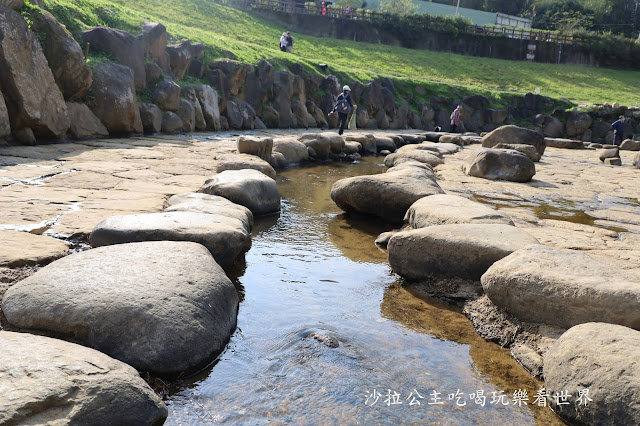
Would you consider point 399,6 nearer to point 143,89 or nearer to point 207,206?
point 143,89

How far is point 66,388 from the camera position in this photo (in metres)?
2.01

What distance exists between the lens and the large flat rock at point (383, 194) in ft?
19.5

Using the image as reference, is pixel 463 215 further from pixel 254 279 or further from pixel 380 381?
pixel 380 381

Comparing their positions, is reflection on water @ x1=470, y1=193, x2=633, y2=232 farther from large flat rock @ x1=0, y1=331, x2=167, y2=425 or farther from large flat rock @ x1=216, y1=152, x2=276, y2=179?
large flat rock @ x1=0, y1=331, x2=167, y2=425

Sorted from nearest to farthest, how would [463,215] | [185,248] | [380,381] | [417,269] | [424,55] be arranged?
1. [380,381]
2. [185,248]
3. [417,269]
4. [463,215]
5. [424,55]

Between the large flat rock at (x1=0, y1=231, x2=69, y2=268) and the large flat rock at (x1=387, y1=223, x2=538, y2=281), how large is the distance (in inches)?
93.1

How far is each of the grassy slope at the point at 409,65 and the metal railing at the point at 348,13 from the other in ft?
8.22

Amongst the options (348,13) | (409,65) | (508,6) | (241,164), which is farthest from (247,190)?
(508,6)

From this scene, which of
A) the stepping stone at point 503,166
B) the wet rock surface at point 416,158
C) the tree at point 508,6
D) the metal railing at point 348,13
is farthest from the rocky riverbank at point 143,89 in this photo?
the tree at point 508,6

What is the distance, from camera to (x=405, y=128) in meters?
23.0

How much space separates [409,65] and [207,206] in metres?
27.7

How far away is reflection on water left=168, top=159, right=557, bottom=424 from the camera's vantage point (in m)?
2.54

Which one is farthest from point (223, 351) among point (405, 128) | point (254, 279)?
point (405, 128)

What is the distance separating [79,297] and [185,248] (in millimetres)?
813
